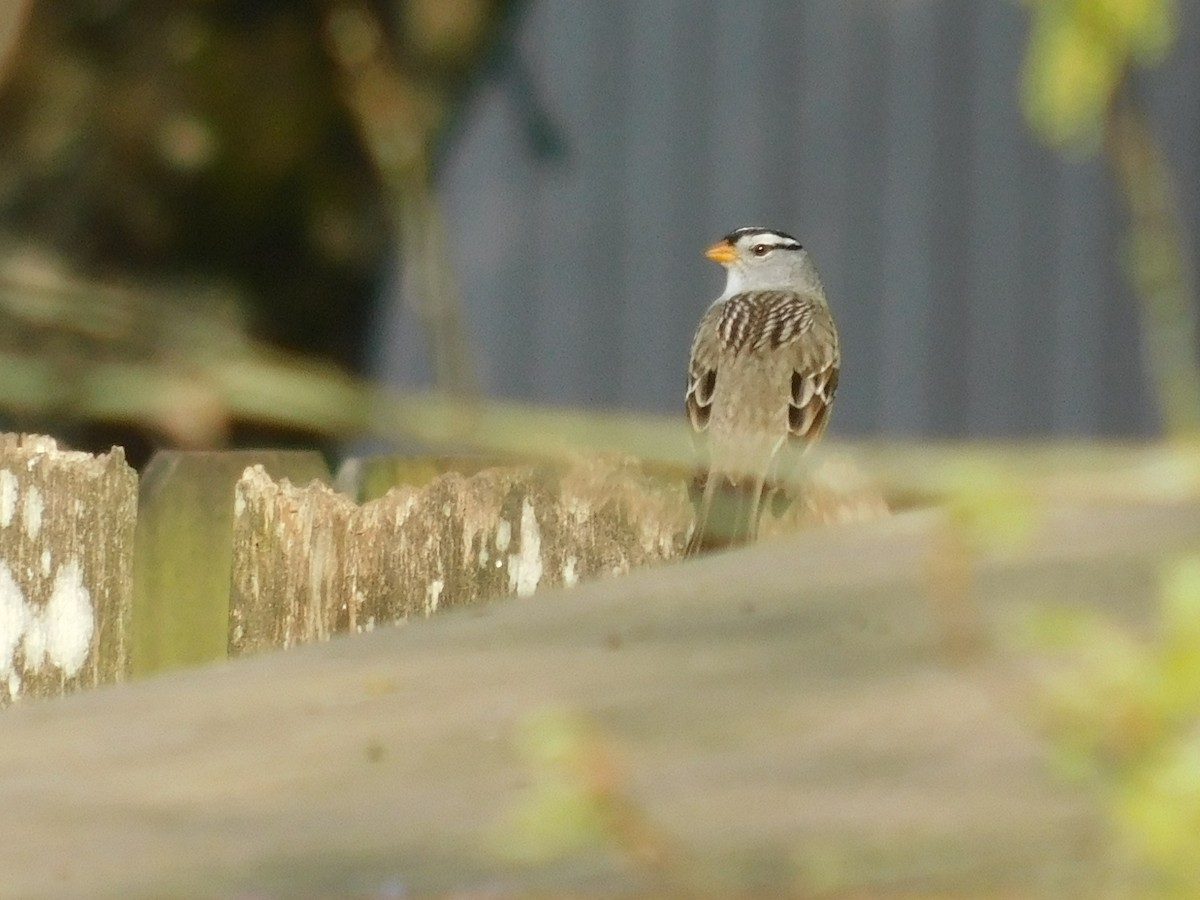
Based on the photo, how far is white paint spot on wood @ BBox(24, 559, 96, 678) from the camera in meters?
3.17

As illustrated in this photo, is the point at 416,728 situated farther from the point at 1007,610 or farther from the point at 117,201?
the point at 117,201

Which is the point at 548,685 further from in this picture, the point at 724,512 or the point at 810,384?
the point at 810,384

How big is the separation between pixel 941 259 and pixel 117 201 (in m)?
2.83

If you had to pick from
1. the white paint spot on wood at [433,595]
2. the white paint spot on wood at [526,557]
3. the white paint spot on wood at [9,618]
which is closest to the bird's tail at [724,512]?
the white paint spot on wood at [526,557]

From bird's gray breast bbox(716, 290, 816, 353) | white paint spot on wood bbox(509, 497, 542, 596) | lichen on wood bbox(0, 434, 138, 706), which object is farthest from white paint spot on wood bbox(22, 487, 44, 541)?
bird's gray breast bbox(716, 290, 816, 353)

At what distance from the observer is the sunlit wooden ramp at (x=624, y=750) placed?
154 cm

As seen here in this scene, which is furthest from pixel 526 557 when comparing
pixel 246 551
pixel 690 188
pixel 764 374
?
pixel 690 188

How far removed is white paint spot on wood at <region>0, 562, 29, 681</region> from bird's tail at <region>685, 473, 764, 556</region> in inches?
35.7

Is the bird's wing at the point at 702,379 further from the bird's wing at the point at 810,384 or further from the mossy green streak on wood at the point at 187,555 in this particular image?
the mossy green streak on wood at the point at 187,555

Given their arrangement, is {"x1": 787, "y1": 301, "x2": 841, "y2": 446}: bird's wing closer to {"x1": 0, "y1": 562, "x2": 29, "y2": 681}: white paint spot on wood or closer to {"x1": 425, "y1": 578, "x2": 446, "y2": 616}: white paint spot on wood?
{"x1": 425, "y1": 578, "x2": 446, "y2": 616}: white paint spot on wood

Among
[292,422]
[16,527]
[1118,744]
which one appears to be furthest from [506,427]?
[16,527]

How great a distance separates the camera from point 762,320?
6.34m

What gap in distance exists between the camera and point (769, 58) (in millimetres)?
8086

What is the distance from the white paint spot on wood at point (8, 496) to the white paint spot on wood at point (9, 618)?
0.20 ft
